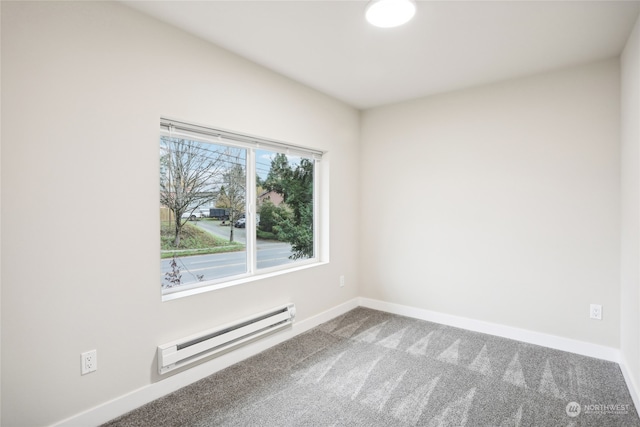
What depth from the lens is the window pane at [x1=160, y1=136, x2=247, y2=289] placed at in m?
2.34

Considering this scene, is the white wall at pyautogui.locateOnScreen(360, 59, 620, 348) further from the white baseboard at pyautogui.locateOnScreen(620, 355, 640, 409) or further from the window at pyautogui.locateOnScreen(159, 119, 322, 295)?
the window at pyautogui.locateOnScreen(159, 119, 322, 295)

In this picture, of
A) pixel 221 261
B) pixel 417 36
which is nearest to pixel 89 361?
pixel 221 261

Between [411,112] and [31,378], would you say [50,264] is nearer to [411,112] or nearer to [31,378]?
[31,378]

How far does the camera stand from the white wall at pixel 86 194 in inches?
62.1

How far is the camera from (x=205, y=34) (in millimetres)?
2277

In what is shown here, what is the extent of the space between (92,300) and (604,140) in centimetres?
388

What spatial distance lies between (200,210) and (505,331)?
3.01 m

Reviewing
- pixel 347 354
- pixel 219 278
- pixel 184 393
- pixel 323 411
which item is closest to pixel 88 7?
pixel 219 278

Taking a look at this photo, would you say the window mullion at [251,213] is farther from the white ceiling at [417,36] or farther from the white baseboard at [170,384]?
the white ceiling at [417,36]

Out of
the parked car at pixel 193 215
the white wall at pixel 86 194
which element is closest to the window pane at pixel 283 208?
the parked car at pixel 193 215

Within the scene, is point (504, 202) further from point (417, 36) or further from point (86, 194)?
point (86, 194)

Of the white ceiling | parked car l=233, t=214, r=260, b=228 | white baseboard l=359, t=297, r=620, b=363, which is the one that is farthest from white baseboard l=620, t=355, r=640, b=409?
parked car l=233, t=214, r=260, b=228

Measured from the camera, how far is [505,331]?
3057mm

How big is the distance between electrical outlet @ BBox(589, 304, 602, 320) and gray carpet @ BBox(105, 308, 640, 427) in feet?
1.15
